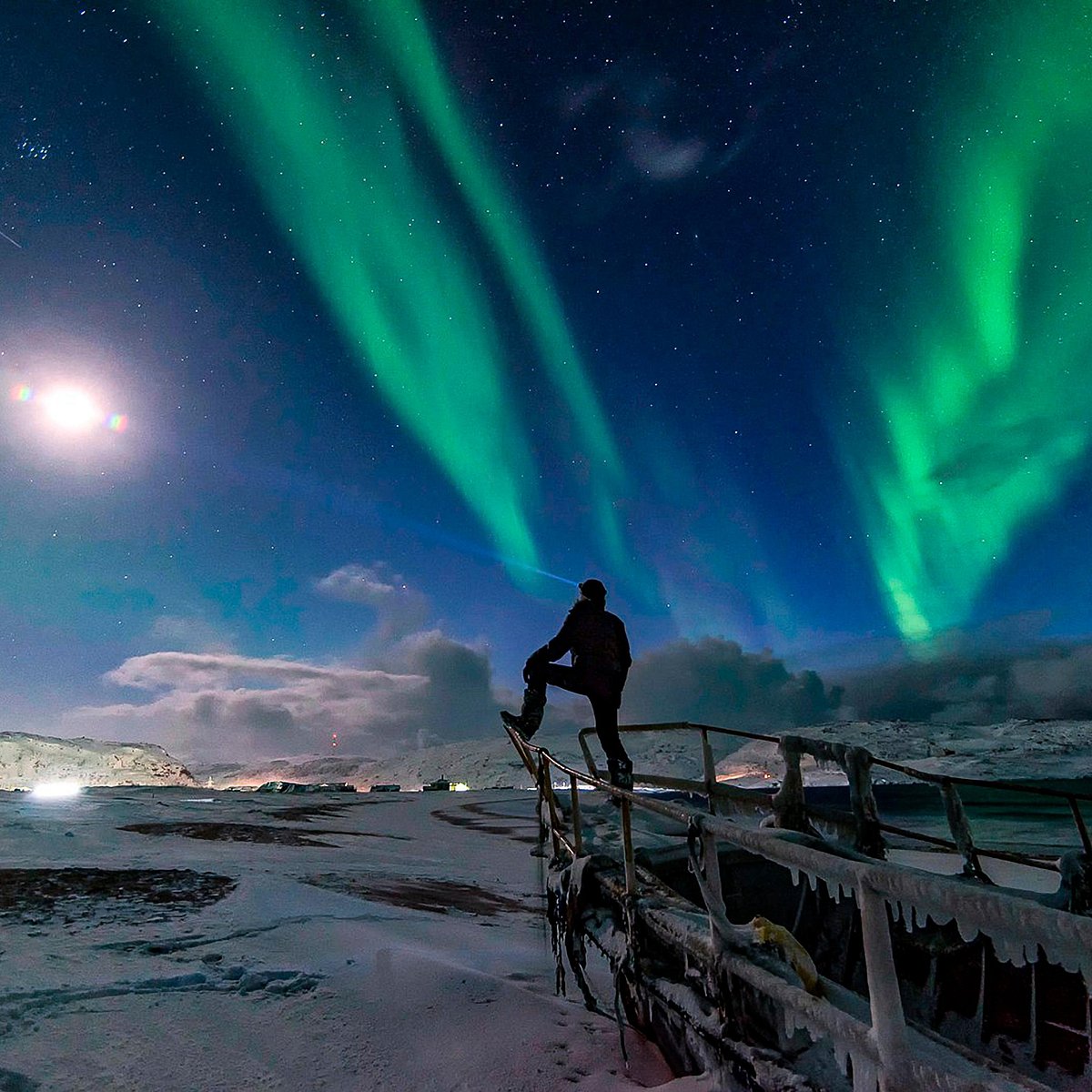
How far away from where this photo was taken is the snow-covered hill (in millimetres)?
164113

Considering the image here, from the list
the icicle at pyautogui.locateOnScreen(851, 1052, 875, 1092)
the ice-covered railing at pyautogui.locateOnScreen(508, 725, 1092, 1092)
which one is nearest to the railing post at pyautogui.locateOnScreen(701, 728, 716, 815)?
the ice-covered railing at pyautogui.locateOnScreen(508, 725, 1092, 1092)

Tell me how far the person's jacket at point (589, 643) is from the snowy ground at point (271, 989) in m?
2.94

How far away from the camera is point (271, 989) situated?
4324 millimetres

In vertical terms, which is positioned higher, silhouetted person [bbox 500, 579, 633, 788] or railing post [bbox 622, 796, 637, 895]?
silhouetted person [bbox 500, 579, 633, 788]

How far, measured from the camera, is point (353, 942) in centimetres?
545

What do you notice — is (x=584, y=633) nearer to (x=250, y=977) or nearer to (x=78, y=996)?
(x=250, y=977)

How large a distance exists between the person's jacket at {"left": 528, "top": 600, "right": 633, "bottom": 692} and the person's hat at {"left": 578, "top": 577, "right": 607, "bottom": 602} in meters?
0.08

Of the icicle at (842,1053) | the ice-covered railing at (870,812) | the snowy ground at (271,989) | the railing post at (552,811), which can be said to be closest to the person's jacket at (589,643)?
the railing post at (552,811)

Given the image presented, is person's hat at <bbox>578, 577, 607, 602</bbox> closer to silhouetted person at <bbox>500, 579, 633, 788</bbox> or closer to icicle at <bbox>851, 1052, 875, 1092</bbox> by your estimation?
silhouetted person at <bbox>500, 579, 633, 788</bbox>

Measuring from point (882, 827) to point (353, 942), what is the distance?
452cm

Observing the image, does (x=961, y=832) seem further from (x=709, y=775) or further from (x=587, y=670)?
→ (x=587, y=670)

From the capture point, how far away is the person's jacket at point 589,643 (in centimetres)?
730

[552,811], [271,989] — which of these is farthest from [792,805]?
[271,989]

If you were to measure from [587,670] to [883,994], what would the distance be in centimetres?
543
